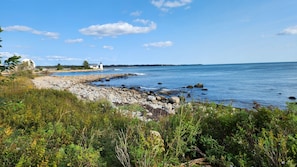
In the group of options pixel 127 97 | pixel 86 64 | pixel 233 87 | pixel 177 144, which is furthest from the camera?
pixel 86 64

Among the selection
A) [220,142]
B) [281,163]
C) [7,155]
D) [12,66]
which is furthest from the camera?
[220,142]

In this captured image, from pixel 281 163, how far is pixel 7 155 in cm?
344

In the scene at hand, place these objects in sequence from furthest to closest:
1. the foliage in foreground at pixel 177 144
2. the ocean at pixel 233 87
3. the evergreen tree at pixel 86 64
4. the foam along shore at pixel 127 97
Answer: the evergreen tree at pixel 86 64
the ocean at pixel 233 87
the foam along shore at pixel 127 97
the foliage in foreground at pixel 177 144

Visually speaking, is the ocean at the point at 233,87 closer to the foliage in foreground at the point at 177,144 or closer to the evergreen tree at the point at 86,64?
the foliage in foreground at the point at 177,144

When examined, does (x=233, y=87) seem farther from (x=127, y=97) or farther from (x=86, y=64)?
(x=86, y=64)

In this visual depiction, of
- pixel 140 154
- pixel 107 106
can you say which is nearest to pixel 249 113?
pixel 140 154

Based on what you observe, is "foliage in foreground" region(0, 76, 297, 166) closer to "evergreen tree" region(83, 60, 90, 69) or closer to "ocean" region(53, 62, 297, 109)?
"ocean" region(53, 62, 297, 109)

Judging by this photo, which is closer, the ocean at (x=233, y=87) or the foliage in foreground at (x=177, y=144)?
the foliage in foreground at (x=177, y=144)

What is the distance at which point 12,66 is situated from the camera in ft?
10.2

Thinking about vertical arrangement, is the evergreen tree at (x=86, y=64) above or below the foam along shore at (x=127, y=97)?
above

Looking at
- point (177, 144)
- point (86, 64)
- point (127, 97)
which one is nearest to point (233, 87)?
point (127, 97)

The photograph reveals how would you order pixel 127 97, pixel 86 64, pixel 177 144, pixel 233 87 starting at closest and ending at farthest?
pixel 177 144
pixel 127 97
pixel 233 87
pixel 86 64

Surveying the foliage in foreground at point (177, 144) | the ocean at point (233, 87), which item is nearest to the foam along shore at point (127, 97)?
the ocean at point (233, 87)

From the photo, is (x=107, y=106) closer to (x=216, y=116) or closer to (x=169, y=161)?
(x=216, y=116)
